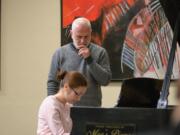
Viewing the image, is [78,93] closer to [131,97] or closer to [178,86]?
[131,97]

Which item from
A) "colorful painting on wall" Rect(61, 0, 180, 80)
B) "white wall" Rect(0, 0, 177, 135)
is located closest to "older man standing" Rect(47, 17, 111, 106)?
"colorful painting on wall" Rect(61, 0, 180, 80)

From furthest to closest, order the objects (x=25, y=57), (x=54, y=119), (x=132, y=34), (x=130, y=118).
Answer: (x=25, y=57) → (x=132, y=34) → (x=54, y=119) → (x=130, y=118)

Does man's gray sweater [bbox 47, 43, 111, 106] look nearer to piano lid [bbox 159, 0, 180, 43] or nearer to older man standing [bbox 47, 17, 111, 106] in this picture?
older man standing [bbox 47, 17, 111, 106]

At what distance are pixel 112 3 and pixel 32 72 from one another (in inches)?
44.9

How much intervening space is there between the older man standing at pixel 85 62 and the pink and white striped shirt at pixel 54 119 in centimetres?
60

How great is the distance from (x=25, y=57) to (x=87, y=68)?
171 cm

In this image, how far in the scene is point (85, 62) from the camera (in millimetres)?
2842

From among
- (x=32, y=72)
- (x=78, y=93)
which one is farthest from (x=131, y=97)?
(x=32, y=72)

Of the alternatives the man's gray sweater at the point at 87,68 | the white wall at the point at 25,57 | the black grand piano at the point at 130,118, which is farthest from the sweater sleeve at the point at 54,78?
the white wall at the point at 25,57

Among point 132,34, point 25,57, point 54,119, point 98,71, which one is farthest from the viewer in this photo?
point 25,57

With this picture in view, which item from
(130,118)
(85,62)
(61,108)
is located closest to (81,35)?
(85,62)

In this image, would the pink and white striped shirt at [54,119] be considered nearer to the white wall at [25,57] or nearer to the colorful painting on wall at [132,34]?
the colorful painting on wall at [132,34]

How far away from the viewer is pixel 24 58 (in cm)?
441

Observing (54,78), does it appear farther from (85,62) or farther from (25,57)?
(25,57)
